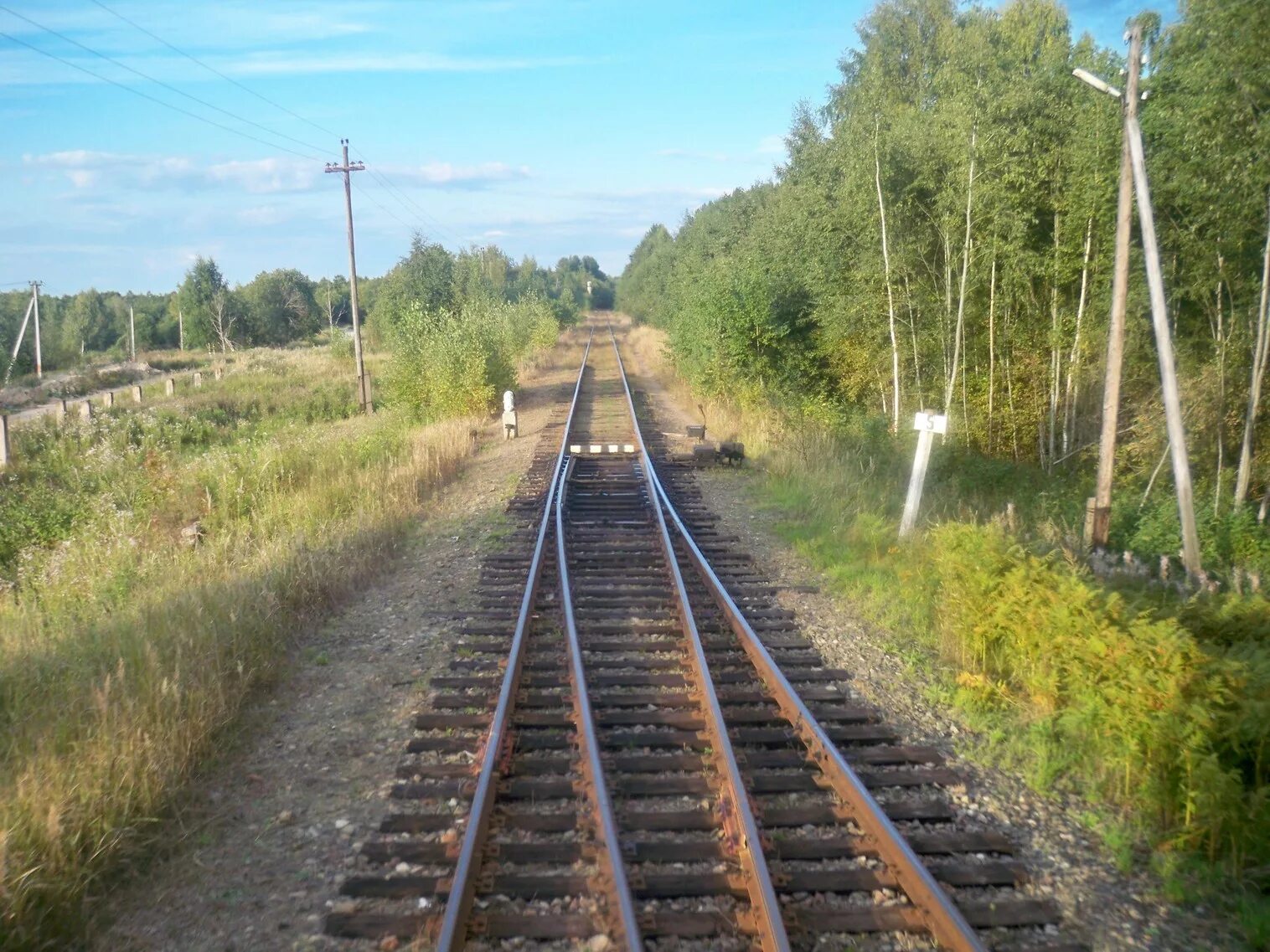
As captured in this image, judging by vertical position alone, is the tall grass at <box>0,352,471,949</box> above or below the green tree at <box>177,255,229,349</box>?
below

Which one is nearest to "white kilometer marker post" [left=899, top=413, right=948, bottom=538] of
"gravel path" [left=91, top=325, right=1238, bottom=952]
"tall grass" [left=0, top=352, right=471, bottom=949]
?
"gravel path" [left=91, top=325, right=1238, bottom=952]

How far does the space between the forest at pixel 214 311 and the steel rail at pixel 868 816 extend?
121ft

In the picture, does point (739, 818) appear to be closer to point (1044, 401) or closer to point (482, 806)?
point (482, 806)

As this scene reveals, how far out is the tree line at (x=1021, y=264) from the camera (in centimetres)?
1291

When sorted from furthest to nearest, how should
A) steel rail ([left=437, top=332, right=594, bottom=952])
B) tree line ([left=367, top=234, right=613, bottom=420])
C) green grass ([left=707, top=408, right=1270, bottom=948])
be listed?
tree line ([left=367, top=234, right=613, bottom=420])
green grass ([left=707, top=408, right=1270, bottom=948])
steel rail ([left=437, top=332, right=594, bottom=952])

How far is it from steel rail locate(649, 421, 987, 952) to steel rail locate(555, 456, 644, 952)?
4.02 ft

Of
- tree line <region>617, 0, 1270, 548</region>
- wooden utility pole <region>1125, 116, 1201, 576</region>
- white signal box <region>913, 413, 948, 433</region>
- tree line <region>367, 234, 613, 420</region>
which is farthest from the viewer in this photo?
tree line <region>367, 234, 613, 420</region>

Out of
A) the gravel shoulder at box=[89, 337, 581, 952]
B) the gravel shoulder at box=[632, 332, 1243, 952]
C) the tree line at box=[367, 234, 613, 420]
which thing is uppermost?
the tree line at box=[367, 234, 613, 420]

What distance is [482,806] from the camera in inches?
183

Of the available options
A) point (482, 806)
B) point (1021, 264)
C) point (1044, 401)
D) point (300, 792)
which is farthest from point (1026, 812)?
point (1044, 401)

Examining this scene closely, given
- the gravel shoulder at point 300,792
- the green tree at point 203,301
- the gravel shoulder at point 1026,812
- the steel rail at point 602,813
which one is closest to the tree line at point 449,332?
the gravel shoulder at point 300,792

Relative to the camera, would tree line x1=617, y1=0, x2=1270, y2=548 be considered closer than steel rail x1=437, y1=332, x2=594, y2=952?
No

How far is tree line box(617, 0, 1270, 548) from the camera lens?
12.9m

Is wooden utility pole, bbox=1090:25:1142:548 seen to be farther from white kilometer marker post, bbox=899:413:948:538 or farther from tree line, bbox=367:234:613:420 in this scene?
tree line, bbox=367:234:613:420
